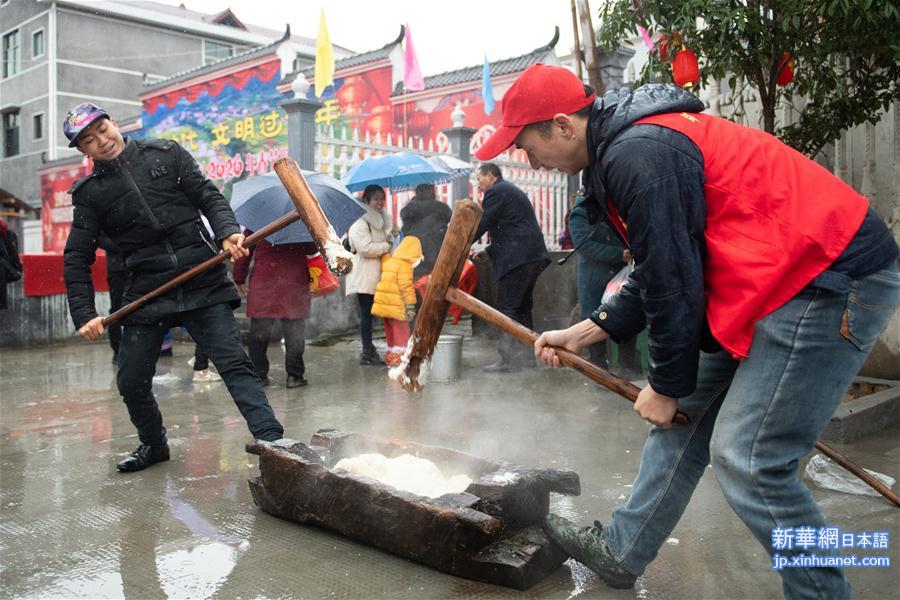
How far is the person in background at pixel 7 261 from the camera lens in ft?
30.7

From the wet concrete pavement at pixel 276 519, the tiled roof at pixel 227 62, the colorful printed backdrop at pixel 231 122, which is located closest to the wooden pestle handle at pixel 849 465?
the wet concrete pavement at pixel 276 519

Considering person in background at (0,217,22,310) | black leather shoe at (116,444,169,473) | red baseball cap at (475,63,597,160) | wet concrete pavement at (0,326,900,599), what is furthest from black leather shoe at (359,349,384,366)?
red baseball cap at (475,63,597,160)

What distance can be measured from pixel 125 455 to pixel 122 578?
200 cm

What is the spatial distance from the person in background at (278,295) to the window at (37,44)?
1036 inches

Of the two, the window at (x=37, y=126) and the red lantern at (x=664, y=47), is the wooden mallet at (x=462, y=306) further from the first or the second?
the window at (x=37, y=126)

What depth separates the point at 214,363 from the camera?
4.37 meters

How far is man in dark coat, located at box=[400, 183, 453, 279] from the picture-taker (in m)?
8.59

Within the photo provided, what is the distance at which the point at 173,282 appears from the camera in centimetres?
430

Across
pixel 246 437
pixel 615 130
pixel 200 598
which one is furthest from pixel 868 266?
pixel 246 437

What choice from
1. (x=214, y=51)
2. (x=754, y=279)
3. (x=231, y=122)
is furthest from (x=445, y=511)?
(x=214, y=51)

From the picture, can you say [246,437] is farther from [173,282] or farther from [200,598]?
[200,598]

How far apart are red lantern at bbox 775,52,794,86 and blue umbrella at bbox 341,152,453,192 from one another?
4.54 m

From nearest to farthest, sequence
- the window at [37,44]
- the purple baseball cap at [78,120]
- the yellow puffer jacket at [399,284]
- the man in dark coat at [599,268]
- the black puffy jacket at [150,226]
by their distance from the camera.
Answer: the purple baseball cap at [78,120] → the black puffy jacket at [150,226] → the man in dark coat at [599,268] → the yellow puffer jacket at [399,284] → the window at [37,44]

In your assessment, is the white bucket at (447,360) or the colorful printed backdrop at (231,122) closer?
the white bucket at (447,360)
